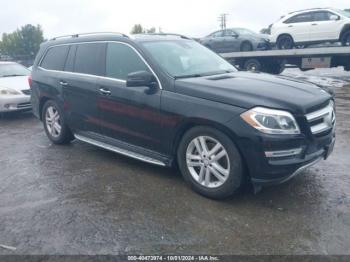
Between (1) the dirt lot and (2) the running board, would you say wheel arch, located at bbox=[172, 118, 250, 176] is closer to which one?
(2) the running board

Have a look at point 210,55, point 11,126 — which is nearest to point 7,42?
point 11,126

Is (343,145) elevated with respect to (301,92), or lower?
lower

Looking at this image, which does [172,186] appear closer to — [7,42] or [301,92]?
[301,92]

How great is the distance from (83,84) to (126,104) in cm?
99

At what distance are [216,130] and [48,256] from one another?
6.32ft

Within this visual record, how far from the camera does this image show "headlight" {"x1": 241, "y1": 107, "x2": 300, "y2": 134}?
360cm

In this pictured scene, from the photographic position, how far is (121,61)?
494cm

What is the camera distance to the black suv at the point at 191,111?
3.65m

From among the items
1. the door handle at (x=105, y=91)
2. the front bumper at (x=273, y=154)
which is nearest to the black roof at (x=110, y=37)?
the door handle at (x=105, y=91)

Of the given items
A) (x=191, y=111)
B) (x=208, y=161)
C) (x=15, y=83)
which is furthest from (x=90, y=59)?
(x=15, y=83)

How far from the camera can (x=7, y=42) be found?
66.2 m

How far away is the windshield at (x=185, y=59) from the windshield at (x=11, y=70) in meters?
6.47

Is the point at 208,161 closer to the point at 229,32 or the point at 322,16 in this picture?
the point at 322,16

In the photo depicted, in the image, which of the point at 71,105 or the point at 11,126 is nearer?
the point at 71,105
